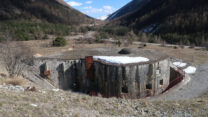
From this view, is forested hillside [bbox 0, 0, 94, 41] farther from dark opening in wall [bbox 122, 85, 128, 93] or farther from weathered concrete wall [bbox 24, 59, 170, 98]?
dark opening in wall [bbox 122, 85, 128, 93]

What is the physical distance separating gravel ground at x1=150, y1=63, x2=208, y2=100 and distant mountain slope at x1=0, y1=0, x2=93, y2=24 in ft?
210

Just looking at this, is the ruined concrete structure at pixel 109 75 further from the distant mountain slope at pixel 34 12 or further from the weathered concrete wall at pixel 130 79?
the distant mountain slope at pixel 34 12

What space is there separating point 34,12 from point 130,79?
82483 mm

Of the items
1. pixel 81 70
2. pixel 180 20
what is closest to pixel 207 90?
pixel 81 70

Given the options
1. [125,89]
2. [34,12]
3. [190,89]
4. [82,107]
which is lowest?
[190,89]

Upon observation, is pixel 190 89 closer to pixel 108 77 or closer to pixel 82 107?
pixel 108 77

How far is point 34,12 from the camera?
3317 inches

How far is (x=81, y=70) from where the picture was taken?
54.9ft

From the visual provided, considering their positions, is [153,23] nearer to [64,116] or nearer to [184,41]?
[184,41]

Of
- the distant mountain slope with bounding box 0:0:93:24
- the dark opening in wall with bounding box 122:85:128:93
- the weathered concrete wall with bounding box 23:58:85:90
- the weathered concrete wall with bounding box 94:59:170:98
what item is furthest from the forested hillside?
the dark opening in wall with bounding box 122:85:128:93

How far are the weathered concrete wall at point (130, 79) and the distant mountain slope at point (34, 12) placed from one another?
60.2 m

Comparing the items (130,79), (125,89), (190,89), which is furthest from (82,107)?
(190,89)

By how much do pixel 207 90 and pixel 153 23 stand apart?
2775 inches

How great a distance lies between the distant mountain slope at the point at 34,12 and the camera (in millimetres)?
67812
